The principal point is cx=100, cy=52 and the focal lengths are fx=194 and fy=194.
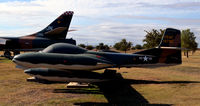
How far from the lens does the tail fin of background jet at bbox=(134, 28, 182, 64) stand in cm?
1304

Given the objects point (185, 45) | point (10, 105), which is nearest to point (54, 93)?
point (10, 105)

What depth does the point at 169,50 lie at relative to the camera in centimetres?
1323

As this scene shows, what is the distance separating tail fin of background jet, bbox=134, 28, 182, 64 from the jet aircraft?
13.4m

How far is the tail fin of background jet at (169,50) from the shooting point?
13.0m

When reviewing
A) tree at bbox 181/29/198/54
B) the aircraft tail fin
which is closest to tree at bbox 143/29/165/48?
tree at bbox 181/29/198/54

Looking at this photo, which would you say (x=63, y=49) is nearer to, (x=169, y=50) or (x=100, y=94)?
(x=100, y=94)

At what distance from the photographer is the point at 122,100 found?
28.4 feet

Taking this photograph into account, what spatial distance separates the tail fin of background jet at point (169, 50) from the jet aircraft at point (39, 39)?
13.4 m

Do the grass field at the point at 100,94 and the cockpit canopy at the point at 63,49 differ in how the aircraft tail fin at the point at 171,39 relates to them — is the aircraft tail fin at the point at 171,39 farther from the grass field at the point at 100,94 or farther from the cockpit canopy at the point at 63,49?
the cockpit canopy at the point at 63,49

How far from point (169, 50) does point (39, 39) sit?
17742 mm

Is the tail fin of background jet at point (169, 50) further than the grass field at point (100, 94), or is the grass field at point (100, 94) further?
the tail fin of background jet at point (169, 50)

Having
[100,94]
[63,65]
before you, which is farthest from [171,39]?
[63,65]

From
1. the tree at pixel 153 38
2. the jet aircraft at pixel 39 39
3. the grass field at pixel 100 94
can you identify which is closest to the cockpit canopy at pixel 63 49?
the grass field at pixel 100 94

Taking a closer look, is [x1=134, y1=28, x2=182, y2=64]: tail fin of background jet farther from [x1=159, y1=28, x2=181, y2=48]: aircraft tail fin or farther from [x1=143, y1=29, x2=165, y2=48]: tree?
[x1=143, y1=29, x2=165, y2=48]: tree
